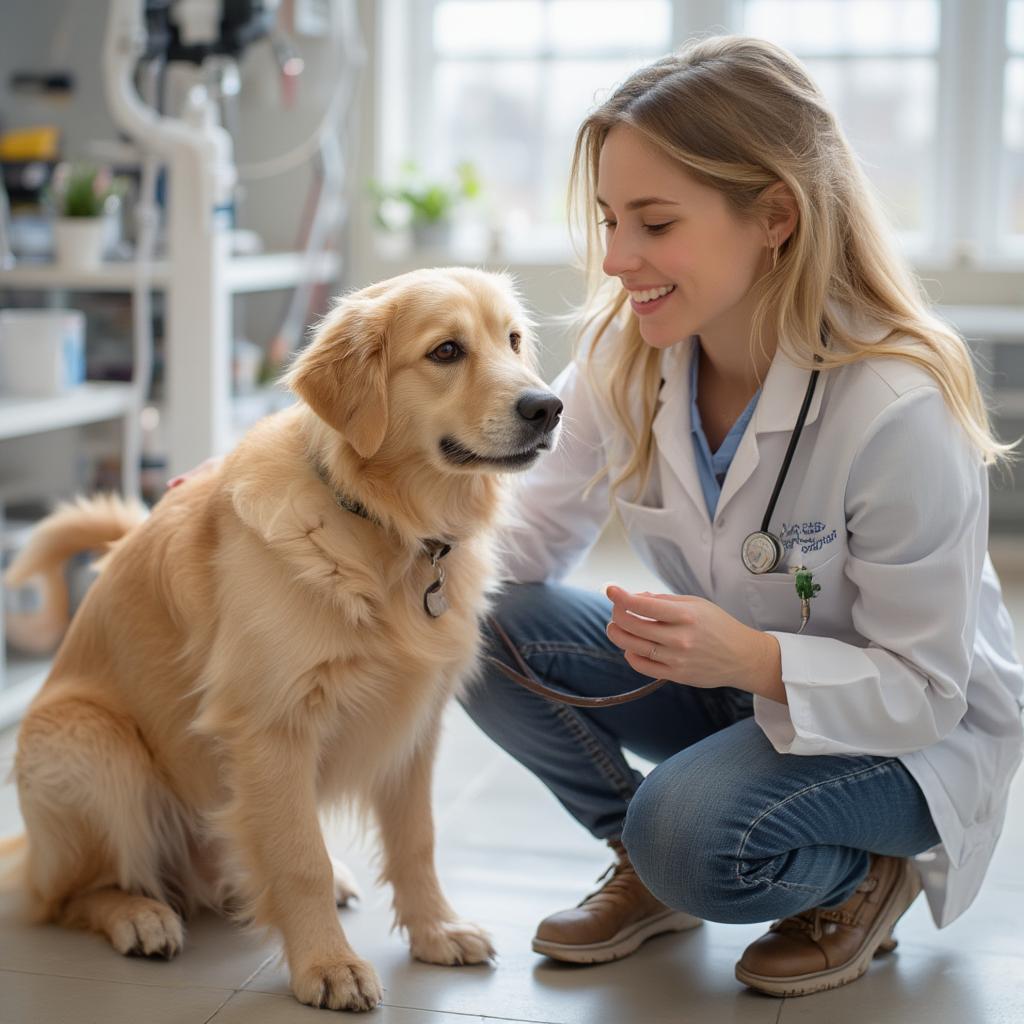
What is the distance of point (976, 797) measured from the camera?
1626 mm

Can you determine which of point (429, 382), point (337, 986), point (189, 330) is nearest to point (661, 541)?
point (429, 382)

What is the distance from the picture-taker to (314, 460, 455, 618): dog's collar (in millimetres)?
1633

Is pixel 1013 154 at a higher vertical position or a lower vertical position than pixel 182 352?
higher

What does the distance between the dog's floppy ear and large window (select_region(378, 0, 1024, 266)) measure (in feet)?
9.96

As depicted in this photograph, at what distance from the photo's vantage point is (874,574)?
1.54 m

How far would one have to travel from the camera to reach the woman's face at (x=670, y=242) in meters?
1.58

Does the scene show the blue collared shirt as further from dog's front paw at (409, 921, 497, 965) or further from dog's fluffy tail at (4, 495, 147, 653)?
dog's fluffy tail at (4, 495, 147, 653)

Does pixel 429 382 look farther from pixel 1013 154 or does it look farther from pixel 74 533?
pixel 1013 154

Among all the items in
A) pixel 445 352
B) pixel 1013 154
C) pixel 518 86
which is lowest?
pixel 445 352

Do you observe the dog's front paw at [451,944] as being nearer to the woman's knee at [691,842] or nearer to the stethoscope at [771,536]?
the woman's knee at [691,842]

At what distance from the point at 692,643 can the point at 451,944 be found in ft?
1.79

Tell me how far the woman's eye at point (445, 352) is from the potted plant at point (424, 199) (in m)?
3.02

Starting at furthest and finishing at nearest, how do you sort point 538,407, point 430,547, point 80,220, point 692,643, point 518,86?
point 518,86, point 80,220, point 430,547, point 538,407, point 692,643

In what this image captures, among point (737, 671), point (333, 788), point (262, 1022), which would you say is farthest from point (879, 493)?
point (262, 1022)
